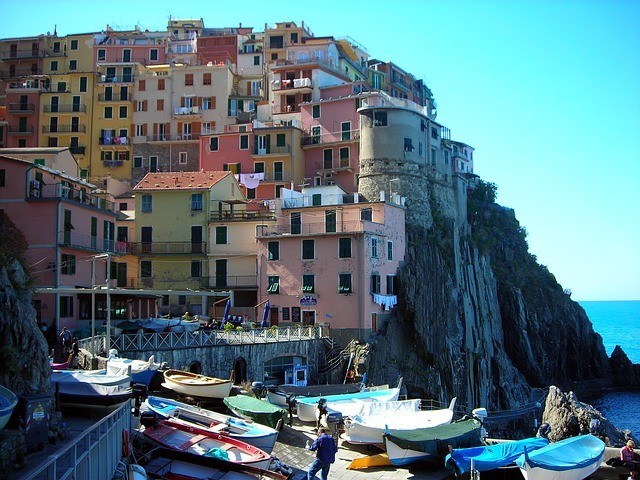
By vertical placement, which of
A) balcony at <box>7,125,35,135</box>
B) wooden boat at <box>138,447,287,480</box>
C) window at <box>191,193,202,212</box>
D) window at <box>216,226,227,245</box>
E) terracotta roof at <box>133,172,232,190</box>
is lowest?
wooden boat at <box>138,447,287,480</box>

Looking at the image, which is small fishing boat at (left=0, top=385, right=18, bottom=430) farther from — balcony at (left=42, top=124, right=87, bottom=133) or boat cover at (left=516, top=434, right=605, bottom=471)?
balcony at (left=42, top=124, right=87, bottom=133)

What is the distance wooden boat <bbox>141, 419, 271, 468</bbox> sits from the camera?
59.6ft

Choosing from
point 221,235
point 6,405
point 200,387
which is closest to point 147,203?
point 221,235

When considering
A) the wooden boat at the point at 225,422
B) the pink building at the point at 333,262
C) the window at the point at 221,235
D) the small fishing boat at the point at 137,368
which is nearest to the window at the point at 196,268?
the window at the point at 221,235

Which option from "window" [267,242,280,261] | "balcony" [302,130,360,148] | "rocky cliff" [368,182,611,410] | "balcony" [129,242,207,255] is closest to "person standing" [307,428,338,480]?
"rocky cliff" [368,182,611,410]

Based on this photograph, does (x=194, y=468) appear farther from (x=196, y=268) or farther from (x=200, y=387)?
(x=196, y=268)

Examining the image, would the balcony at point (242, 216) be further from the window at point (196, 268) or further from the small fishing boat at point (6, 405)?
the small fishing boat at point (6, 405)

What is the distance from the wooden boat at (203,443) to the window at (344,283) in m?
29.5

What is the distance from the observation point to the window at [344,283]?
48844 mm

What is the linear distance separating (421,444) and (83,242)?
2990cm

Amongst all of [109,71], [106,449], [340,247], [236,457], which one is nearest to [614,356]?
[340,247]

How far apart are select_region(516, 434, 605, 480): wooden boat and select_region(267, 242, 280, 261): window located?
114ft

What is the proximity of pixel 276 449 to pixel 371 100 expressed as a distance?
4743 centimetres

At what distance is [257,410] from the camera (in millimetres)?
23297
